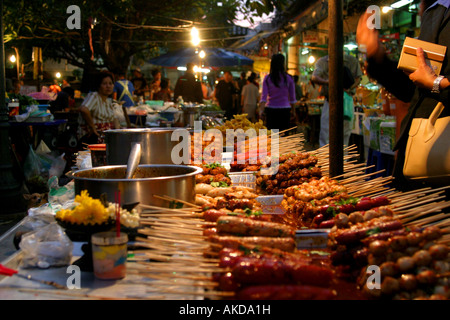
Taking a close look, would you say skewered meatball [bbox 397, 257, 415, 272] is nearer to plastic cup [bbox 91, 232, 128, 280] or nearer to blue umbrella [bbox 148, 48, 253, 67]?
plastic cup [bbox 91, 232, 128, 280]

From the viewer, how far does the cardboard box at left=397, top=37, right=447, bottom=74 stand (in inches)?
119

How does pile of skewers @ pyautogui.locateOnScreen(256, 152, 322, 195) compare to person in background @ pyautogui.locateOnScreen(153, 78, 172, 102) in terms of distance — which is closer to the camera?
pile of skewers @ pyautogui.locateOnScreen(256, 152, 322, 195)

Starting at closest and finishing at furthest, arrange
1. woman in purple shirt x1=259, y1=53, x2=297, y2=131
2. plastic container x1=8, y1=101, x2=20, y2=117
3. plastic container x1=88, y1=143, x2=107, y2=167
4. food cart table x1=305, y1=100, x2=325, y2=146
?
plastic container x1=88, y1=143, x2=107, y2=167 → plastic container x1=8, y1=101, x2=20, y2=117 → woman in purple shirt x1=259, y1=53, x2=297, y2=131 → food cart table x1=305, y1=100, x2=325, y2=146

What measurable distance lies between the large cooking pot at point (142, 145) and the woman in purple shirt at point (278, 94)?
6.79 metres

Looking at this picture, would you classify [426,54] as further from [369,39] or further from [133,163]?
[133,163]

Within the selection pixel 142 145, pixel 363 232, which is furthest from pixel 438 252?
pixel 142 145

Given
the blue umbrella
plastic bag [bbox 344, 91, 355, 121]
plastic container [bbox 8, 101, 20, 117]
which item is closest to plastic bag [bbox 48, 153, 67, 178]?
plastic container [bbox 8, 101, 20, 117]

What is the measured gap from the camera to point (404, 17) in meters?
14.0

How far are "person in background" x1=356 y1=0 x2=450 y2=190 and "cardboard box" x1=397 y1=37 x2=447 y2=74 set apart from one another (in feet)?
0.18

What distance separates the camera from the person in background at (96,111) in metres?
8.18

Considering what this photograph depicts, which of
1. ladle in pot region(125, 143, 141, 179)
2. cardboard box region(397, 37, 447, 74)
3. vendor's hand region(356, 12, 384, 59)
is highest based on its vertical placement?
vendor's hand region(356, 12, 384, 59)

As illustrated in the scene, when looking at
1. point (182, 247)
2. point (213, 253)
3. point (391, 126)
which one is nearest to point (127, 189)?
point (182, 247)

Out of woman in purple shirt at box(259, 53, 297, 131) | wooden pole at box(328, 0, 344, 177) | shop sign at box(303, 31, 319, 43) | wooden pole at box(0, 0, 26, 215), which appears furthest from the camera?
shop sign at box(303, 31, 319, 43)

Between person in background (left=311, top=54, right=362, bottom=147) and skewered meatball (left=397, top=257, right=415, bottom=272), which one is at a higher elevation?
person in background (left=311, top=54, right=362, bottom=147)
